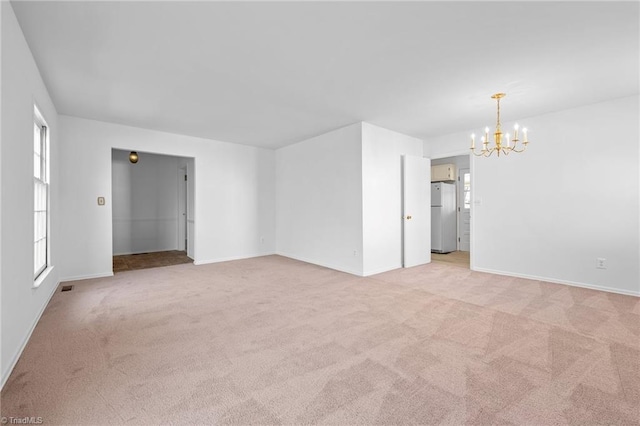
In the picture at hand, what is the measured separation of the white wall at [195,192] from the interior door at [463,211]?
196 inches

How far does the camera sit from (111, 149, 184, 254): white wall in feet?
23.0

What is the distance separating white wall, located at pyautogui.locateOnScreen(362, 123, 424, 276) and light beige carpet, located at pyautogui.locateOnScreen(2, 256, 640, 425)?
122 centimetres

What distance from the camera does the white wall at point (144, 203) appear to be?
7004 millimetres

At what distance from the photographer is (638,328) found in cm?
266

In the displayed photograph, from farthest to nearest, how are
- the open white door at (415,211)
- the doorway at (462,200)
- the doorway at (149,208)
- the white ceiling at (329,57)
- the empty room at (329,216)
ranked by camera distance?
1. the doorway at (462,200)
2. the doorway at (149,208)
3. the open white door at (415,211)
4. the white ceiling at (329,57)
5. the empty room at (329,216)

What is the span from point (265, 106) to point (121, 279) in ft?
11.6

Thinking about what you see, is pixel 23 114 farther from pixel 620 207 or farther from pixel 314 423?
pixel 620 207

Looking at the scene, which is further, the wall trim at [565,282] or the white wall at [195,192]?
the white wall at [195,192]

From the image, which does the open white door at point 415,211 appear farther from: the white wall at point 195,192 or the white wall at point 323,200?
the white wall at point 195,192

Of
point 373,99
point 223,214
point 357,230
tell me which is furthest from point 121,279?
point 373,99

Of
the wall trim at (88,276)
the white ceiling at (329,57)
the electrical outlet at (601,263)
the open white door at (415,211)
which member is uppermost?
the white ceiling at (329,57)

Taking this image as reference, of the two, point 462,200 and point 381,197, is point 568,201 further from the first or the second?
point 462,200

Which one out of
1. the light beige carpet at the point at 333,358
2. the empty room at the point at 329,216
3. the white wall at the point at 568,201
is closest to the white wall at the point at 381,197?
the empty room at the point at 329,216

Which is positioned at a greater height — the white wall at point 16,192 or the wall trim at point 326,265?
the white wall at point 16,192
